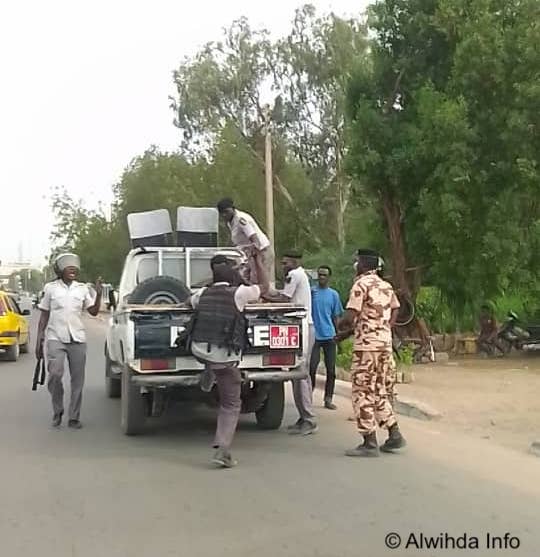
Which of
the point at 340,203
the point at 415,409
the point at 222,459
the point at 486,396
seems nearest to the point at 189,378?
the point at 222,459

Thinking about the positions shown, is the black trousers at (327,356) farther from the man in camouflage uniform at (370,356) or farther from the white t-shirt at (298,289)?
the man in camouflage uniform at (370,356)

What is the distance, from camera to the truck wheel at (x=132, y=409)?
31.8ft

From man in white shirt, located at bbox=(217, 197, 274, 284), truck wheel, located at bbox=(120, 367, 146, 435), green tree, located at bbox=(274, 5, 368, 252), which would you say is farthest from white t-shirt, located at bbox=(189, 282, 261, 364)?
green tree, located at bbox=(274, 5, 368, 252)

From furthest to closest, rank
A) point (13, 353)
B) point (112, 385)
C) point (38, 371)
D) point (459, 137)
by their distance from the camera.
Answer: point (13, 353)
point (459, 137)
point (112, 385)
point (38, 371)

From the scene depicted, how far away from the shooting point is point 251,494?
23.8ft

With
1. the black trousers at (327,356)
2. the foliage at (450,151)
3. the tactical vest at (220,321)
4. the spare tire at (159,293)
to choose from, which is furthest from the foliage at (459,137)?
the tactical vest at (220,321)

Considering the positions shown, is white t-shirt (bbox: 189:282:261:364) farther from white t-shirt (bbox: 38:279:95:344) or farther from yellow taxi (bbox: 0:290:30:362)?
yellow taxi (bbox: 0:290:30:362)

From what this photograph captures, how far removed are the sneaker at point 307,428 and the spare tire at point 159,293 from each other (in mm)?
1927

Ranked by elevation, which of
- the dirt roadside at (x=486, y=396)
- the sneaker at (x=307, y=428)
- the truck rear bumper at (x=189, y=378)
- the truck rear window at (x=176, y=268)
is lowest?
the dirt roadside at (x=486, y=396)

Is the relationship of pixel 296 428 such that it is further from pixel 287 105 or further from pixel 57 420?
pixel 287 105

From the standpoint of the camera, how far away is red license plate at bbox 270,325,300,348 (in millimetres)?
9383

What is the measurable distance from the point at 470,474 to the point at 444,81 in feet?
40.1

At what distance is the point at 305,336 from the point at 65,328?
110 inches

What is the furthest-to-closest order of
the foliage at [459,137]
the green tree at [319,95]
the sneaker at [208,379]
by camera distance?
the green tree at [319,95] → the foliage at [459,137] → the sneaker at [208,379]
